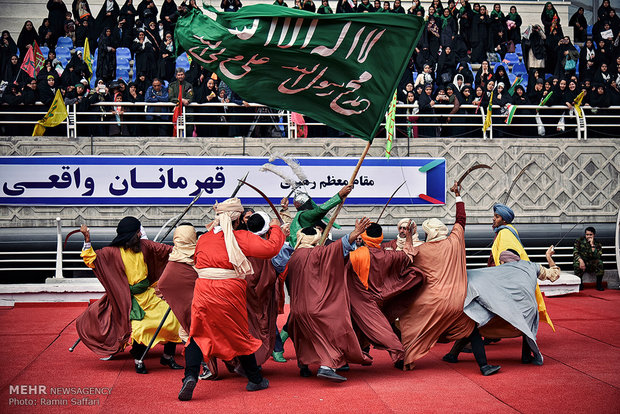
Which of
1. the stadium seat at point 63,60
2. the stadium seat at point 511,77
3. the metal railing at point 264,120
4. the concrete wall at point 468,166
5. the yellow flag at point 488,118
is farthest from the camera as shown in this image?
the stadium seat at point 511,77

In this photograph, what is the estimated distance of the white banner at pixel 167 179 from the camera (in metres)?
10.6

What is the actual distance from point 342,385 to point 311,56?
8.89 ft

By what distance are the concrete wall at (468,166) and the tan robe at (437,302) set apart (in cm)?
483

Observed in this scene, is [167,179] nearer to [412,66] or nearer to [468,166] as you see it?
[468,166]

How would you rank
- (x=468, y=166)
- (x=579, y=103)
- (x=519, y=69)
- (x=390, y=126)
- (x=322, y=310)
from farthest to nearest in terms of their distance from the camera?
(x=519, y=69) < (x=579, y=103) < (x=468, y=166) < (x=390, y=126) < (x=322, y=310)

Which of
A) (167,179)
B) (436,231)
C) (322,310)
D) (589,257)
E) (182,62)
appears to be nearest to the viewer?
(322,310)

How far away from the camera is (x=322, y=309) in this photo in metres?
5.76

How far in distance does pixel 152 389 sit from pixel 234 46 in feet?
9.23

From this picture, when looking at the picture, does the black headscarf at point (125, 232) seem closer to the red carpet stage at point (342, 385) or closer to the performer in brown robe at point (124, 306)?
the performer in brown robe at point (124, 306)

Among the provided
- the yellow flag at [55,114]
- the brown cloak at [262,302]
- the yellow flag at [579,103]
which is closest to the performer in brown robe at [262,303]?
the brown cloak at [262,302]

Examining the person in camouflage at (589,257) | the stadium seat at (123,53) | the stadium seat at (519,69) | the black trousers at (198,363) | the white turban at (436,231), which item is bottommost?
the person in camouflage at (589,257)

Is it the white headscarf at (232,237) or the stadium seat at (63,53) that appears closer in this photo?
the white headscarf at (232,237)

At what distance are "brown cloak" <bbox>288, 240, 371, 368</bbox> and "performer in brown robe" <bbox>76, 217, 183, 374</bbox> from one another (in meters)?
1.17

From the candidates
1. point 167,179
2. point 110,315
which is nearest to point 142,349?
point 110,315
